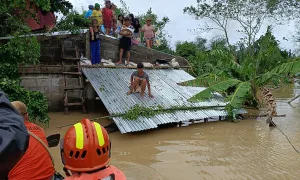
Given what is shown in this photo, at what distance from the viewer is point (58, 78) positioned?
392 inches

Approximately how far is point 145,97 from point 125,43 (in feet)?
10.3

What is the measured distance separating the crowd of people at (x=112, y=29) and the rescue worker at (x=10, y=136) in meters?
9.86

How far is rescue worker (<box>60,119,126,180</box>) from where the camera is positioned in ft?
5.70

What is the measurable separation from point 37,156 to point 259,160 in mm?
4475

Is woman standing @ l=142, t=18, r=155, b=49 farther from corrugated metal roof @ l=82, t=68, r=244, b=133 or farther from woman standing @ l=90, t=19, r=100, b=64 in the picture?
woman standing @ l=90, t=19, r=100, b=64

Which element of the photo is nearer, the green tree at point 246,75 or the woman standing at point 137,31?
the green tree at point 246,75

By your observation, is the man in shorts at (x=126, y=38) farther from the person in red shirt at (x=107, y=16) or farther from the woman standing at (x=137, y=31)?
the woman standing at (x=137, y=31)

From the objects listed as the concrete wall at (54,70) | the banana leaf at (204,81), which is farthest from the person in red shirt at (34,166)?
the banana leaf at (204,81)

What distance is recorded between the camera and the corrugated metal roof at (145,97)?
25.9ft

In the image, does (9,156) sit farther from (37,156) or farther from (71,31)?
(71,31)

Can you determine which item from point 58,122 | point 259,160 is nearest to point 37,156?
point 259,160

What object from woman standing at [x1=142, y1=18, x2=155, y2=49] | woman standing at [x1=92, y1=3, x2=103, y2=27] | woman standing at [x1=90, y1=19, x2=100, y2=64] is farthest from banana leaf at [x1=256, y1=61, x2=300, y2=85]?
woman standing at [x1=92, y1=3, x2=103, y2=27]

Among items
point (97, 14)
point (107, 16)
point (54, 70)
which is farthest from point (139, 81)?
point (107, 16)

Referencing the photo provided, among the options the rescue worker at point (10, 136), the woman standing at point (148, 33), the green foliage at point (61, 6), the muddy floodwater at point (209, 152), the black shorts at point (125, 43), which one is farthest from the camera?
the woman standing at point (148, 33)
